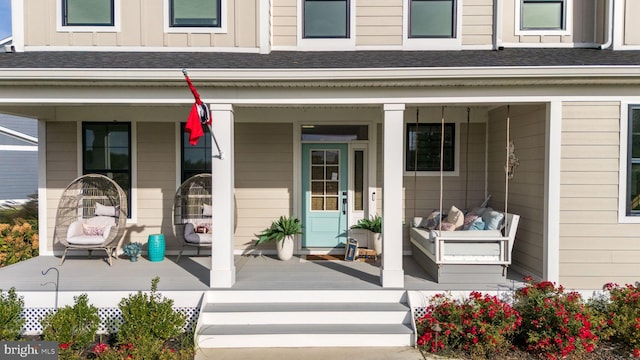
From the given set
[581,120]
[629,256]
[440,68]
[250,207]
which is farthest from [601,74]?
[250,207]

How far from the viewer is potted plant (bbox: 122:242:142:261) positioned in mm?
6467

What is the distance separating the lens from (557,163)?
5.05 meters

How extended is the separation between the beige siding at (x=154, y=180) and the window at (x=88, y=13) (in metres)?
1.75

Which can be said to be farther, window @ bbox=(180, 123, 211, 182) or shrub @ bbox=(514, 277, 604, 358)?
window @ bbox=(180, 123, 211, 182)

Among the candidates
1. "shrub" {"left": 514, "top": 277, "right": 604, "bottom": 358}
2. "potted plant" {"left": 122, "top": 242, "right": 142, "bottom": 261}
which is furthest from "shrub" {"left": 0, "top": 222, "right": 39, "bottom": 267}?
"shrub" {"left": 514, "top": 277, "right": 604, "bottom": 358}

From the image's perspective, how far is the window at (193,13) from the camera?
634 cm

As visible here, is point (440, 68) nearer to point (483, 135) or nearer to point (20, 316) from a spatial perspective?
point (483, 135)

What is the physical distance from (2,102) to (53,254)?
2.98 meters

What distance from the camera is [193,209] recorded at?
6973 mm

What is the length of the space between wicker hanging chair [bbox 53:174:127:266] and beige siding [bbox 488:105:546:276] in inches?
243

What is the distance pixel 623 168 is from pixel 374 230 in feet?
11.4

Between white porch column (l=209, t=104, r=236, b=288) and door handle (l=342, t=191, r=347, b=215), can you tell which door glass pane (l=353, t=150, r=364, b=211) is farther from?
white porch column (l=209, t=104, r=236, b=288)

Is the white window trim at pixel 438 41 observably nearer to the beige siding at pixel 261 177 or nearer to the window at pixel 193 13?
the beige siding at pixel 261 177

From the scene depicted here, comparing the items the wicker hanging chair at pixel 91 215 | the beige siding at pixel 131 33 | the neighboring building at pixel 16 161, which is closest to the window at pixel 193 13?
the beige siding at pixel 131 33
